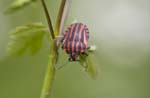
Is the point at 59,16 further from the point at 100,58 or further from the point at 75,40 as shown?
the point at 100,58

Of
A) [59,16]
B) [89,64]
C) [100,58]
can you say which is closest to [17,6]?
[59,16]

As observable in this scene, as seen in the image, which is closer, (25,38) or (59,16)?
(59,16)

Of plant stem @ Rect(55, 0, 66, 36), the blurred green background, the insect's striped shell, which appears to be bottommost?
the blurred green background

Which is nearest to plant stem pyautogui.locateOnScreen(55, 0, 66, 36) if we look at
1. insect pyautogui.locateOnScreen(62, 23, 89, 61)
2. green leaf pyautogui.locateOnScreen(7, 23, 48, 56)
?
insect pyautogui.locateOnScreen(62, 23, 89, 61)

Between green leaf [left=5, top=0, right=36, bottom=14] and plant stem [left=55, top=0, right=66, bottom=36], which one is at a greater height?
green leaf [left=5, top=0, right=36, bottom=14]

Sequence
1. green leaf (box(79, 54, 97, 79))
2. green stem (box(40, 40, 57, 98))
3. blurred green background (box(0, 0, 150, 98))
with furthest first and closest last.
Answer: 1. blurred green background (box(0, 0, 150, 98))
2. green leaf (box(79, 54, 97, 79))
3. green stem (box(40, 40, 57, 98))

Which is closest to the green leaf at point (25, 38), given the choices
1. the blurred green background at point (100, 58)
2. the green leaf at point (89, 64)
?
the green leaf at point (89, 64)

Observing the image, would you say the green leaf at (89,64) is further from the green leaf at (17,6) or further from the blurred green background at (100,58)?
the blurred green background at (100,58)

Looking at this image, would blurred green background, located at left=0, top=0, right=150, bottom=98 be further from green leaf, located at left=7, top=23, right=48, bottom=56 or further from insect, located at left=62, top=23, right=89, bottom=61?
insect, located at left=62, top=23, right=89, bottom=61
